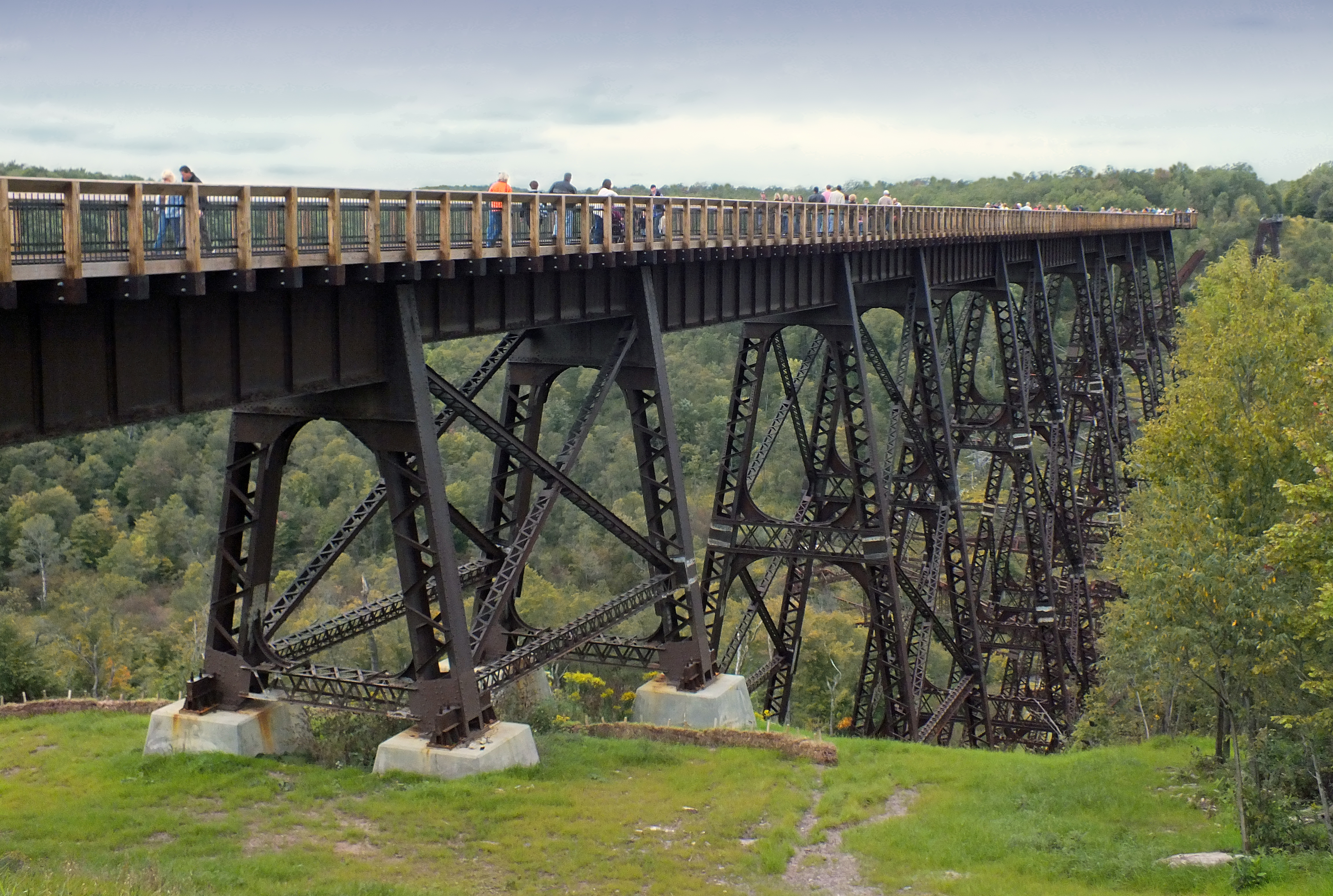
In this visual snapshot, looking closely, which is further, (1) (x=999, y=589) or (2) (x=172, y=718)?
(1) (x=999, y=589)

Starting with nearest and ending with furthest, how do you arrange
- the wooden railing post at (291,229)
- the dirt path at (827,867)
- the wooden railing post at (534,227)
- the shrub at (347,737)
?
the wooden railing post at (291,229), the dirt path at (827,867), the wooden railing post at (534,227), the shrub at (347,737)

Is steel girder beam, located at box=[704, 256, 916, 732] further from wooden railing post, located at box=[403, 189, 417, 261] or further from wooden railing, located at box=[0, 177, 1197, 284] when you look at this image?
wooden railing post, located at box=[403, 189, 417, 261]

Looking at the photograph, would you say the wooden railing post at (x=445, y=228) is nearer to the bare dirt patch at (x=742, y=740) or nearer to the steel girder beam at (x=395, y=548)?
the steel girder beam at (x=395, y=548)

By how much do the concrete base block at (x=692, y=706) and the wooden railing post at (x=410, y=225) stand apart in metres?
7.97

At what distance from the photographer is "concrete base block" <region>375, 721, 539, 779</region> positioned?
1448cm

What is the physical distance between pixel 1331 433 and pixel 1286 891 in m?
7.58

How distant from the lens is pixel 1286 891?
12.4 metres

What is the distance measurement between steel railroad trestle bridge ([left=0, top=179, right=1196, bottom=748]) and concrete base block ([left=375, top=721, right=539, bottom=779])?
22 centimetres

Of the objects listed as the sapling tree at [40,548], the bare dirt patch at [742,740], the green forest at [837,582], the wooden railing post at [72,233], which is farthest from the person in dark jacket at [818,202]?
the sapling tree at [40,548]

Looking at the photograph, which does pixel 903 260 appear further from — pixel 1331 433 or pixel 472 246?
pixel 472 246

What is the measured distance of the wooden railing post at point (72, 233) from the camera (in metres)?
9.68

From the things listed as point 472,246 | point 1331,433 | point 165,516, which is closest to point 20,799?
point 472,246

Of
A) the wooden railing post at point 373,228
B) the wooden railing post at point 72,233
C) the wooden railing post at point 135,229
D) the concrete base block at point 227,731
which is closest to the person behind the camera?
the wooden railing post at point 72,233

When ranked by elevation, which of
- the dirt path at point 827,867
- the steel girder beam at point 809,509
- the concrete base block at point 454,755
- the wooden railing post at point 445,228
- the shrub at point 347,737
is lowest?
the dirt path at point 827,867
